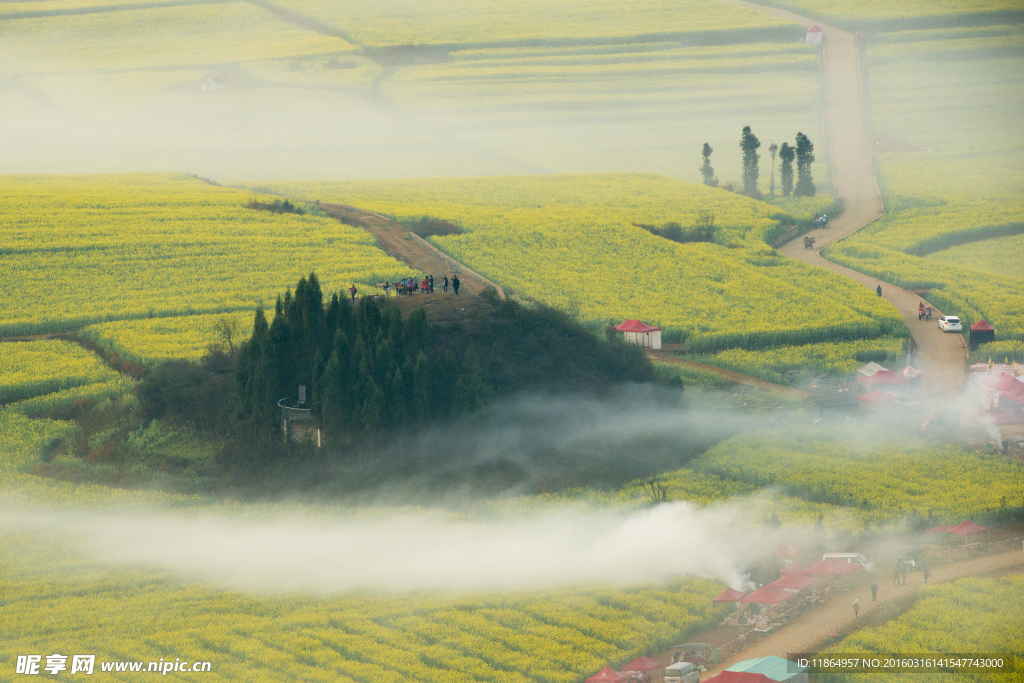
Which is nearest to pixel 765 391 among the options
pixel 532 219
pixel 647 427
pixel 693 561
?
Result: pixel 647 427

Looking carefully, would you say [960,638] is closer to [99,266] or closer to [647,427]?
[647,427]

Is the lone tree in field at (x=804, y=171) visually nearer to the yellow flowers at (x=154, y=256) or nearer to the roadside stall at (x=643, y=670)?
the yellow flowers at (x=154, y=256)

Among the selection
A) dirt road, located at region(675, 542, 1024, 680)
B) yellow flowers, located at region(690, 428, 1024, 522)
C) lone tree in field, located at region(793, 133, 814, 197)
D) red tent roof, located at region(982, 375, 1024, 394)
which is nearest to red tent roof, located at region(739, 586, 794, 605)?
dirt road, located at region(675, 542, 1024, 680)

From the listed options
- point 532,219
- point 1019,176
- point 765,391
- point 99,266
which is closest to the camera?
point 765,391

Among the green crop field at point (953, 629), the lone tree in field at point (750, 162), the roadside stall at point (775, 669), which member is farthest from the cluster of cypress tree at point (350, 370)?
the lone tree in field at point (750, 162)

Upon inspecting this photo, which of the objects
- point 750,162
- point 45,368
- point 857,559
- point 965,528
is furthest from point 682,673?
point 750,162

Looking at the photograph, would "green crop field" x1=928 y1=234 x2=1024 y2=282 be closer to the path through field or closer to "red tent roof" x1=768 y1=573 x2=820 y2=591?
the path through field
